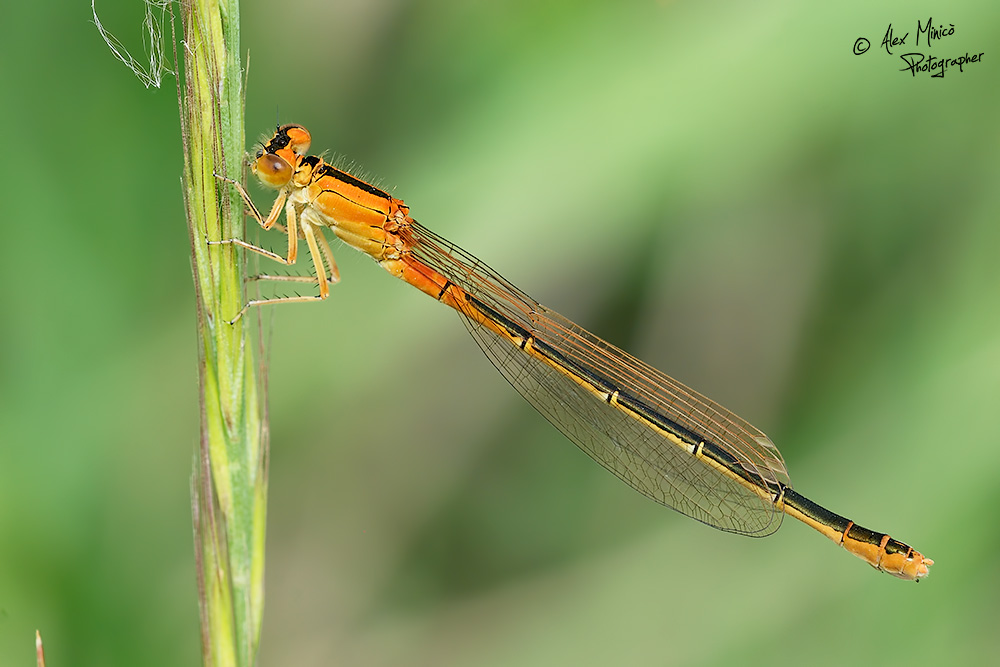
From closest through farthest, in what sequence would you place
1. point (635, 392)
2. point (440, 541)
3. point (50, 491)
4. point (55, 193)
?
point (50, 491) < point (55, 193) < point (440, 541) < point (635, 392)

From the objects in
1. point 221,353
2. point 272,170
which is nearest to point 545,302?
point 272,170

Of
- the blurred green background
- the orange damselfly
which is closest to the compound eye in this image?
the orange damselfly

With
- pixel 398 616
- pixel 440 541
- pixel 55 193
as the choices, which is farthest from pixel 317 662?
pixel 55 193

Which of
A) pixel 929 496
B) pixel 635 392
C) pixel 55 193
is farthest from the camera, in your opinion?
pixel 635 392

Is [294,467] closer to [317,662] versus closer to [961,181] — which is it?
[317,662]

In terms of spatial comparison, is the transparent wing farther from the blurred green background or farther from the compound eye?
the compound eye

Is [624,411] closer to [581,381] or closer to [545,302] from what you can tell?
[581,381]
